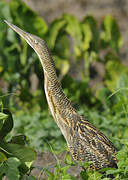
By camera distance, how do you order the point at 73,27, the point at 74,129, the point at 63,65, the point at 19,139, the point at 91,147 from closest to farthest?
the point at 19,139, the point at 91,147, the point at 74,129, the point at 73,27, the point at 63,65

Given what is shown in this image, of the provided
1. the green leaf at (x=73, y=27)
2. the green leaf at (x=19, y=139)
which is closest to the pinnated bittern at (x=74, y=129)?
the green leaf at (x=19, y=139)

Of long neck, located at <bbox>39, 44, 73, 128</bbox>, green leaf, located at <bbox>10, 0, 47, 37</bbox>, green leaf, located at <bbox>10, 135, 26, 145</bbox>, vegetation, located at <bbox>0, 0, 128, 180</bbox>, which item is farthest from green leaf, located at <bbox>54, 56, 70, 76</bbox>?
green leaf, located at <bbox>10, 135, 26, 145</bbox>

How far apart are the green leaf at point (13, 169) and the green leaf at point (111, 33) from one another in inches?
269

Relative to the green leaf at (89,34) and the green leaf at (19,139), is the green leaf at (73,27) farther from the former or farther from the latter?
the green leaf at (19,139)

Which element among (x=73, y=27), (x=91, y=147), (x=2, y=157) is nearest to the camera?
(x=2, y=157)

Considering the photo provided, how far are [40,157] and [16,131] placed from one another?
46.2 inches

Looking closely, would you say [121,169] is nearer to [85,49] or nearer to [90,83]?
[85,49]

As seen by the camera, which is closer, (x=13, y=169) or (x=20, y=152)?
(x=13, y=169)

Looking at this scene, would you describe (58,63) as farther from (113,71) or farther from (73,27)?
(113,71)

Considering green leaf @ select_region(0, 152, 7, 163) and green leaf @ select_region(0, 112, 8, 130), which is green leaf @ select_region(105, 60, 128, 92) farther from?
green leaf @ select_region(0, 152, 7, 163)

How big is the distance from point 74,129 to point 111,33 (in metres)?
5.85

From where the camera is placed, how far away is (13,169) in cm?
435

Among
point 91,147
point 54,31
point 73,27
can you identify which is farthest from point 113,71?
point 91,147

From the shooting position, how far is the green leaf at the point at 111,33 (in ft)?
35.4
